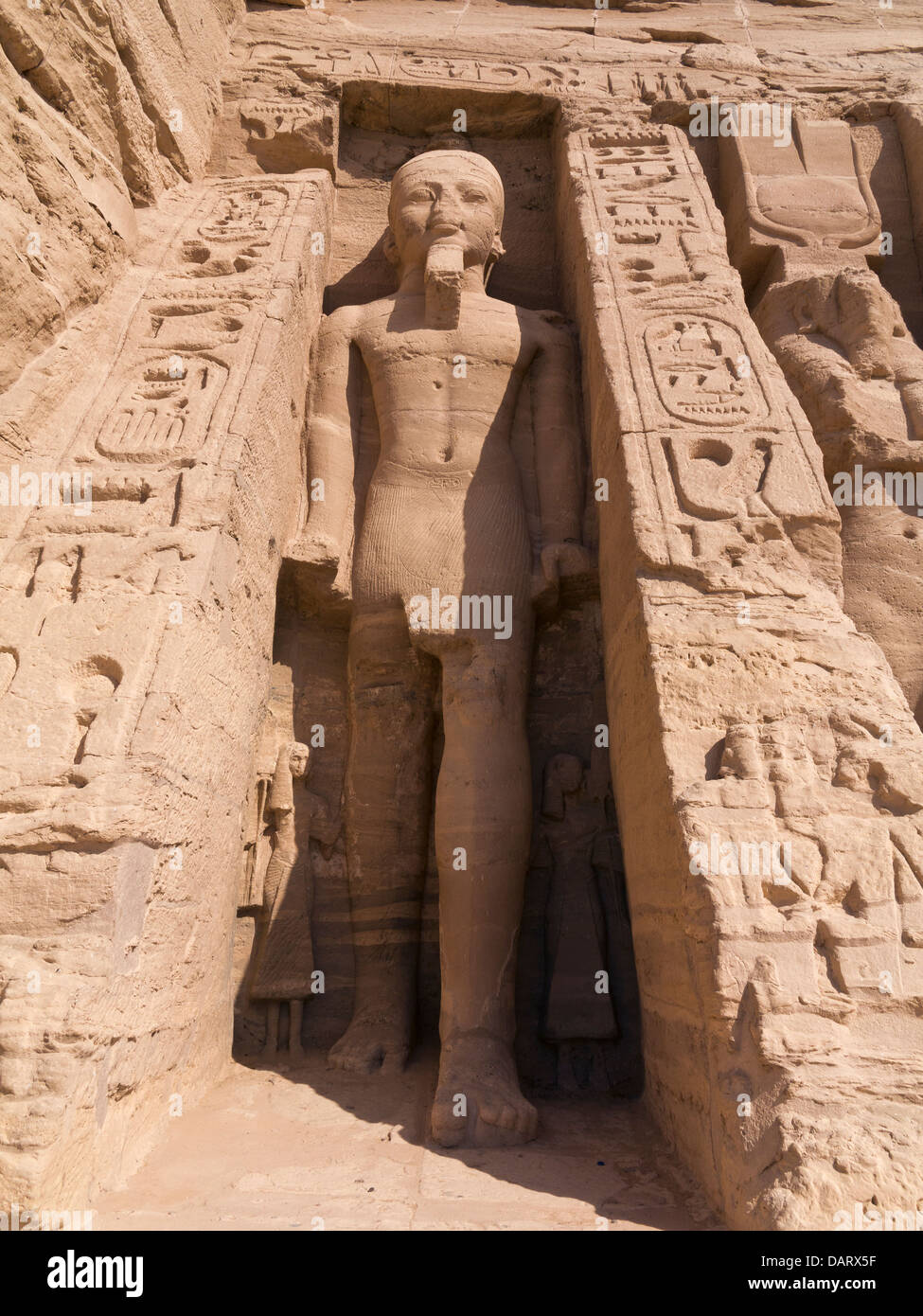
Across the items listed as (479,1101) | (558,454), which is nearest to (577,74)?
(558,454)

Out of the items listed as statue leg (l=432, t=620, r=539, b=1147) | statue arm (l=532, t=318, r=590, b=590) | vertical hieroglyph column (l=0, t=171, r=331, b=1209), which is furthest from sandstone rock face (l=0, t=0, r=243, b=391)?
statue leg (l=432, t=620, r=539, b=1147)

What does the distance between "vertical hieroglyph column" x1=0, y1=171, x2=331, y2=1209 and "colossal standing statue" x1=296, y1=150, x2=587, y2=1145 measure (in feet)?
1.30

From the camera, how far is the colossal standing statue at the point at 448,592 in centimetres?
354

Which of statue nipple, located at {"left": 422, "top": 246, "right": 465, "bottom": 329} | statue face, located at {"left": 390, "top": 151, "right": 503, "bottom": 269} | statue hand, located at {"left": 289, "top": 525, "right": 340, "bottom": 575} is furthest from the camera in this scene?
statue face, located at {"left": 390, "top": 151, "right": 503, "bottom": 269}

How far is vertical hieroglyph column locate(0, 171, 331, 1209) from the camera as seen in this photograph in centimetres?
238

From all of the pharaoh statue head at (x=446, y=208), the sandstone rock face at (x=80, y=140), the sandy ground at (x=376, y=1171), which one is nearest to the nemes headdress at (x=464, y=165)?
the pharaoh statue head at (x=446, y=208)

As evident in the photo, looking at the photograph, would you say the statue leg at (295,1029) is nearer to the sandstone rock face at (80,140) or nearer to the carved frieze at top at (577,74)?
the sandstone rock face at (80,140)

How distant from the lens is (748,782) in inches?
107

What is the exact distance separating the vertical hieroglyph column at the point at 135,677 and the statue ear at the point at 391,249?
0.61m

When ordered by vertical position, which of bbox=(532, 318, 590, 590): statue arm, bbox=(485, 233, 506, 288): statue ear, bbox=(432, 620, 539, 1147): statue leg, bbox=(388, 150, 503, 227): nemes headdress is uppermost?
bbox=(388, 150, 503, 227): nemes headdress

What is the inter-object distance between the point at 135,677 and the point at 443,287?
260 cm

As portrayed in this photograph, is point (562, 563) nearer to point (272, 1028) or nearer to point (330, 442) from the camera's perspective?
point (330, 442)

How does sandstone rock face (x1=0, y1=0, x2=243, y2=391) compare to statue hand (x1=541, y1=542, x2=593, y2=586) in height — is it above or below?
above

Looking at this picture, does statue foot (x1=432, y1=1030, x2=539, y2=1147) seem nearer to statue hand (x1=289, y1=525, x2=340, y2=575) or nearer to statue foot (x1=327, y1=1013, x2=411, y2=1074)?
statue foot (x1=327, y1=1013, x2=411, y2=1074)
